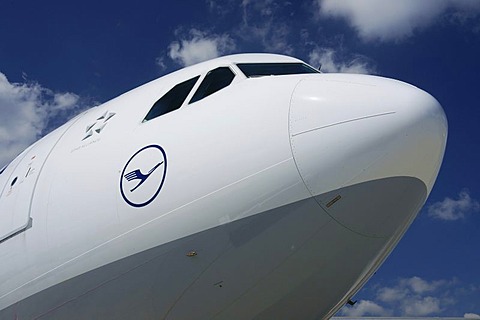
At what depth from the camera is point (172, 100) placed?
6703mm

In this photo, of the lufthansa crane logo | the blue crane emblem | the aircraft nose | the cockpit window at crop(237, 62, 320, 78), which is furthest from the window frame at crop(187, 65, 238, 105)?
the aircraft nose

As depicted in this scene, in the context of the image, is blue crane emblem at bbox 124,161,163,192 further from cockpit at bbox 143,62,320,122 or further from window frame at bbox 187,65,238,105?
window frame at bbox 187,65,238,105

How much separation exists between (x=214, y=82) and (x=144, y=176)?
4.87ft

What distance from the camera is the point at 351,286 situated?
586 cm

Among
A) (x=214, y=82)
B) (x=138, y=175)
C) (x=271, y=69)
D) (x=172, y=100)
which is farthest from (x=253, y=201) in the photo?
(x=271, y=69)

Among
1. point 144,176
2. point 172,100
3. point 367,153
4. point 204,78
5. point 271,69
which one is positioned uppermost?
point 271,69

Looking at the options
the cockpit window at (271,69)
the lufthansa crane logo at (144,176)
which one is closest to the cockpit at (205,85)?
the cockpit window at (271,69)

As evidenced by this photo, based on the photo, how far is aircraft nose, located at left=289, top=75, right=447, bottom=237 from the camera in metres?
5.28

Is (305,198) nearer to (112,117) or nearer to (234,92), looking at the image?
(234,92)

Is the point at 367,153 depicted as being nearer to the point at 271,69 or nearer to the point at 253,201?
the point at 253,201

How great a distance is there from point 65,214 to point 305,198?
306 cm

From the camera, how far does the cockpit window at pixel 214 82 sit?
6469mm

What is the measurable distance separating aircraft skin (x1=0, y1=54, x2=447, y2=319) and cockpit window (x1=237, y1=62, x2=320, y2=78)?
0.23 m

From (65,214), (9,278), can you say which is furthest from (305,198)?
(9,278)
